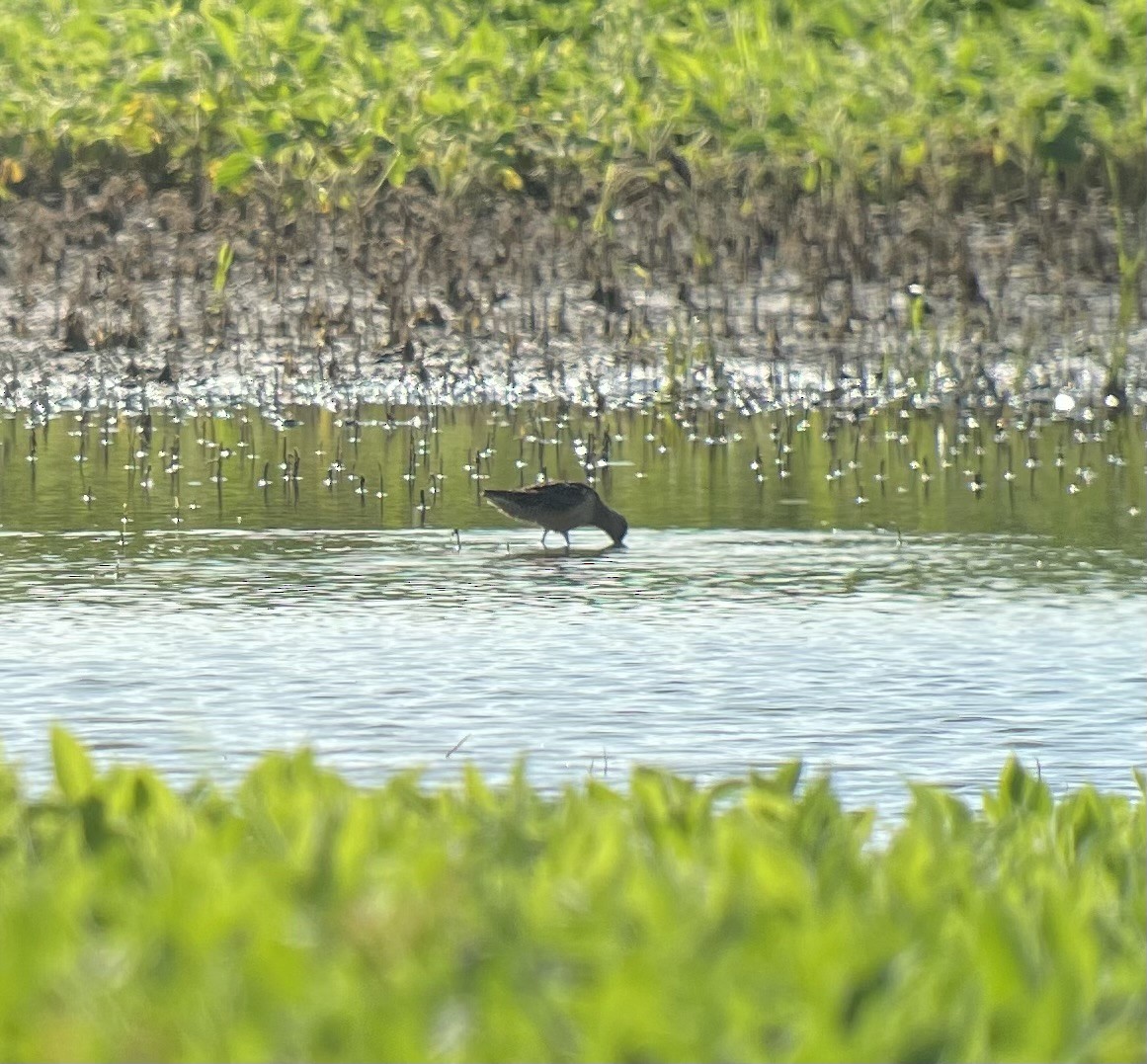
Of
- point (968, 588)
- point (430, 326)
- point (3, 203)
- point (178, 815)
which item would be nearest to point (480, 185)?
point (430, 326)

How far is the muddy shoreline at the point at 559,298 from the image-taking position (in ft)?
52.2

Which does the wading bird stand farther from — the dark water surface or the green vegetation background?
the green vegetation background

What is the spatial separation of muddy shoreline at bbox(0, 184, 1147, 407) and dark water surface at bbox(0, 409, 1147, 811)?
1.32 m

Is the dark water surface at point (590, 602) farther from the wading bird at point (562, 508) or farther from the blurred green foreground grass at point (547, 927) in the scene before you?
the blurred green foreground grass at point (547, 927)

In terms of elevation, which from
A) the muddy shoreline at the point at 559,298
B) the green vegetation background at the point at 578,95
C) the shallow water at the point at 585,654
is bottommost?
the shallow water at the point at 585,654

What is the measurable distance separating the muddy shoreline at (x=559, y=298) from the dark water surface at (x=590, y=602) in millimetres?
1320

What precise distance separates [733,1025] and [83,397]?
12583 mm

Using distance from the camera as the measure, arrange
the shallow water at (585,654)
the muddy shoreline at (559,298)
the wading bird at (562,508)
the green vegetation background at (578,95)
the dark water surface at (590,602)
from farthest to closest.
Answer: the green vegetation background at (578,95), the muddy shoreline at (559,298), the wading bird at (562,508), the dark water surface at (590,602), the shallow water at (585,654)

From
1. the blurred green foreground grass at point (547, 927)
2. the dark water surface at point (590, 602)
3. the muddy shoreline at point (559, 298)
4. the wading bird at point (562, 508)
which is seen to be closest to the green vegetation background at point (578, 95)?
the muddy shoreline at point (559, 298)

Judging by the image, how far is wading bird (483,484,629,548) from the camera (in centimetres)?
1101

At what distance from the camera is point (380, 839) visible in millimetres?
4227

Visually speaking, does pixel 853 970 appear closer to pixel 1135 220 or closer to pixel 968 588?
pixel 968 588

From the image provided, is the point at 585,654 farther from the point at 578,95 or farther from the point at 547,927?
the point at 578,95

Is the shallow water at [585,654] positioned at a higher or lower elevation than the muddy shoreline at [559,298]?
lower
